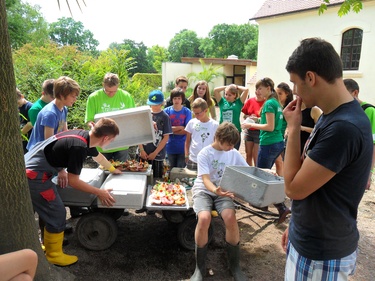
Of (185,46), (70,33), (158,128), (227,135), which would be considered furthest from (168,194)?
(70,33)

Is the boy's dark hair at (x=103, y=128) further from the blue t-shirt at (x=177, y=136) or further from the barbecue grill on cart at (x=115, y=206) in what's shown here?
the blue t-shirt at (x=177, y=136)

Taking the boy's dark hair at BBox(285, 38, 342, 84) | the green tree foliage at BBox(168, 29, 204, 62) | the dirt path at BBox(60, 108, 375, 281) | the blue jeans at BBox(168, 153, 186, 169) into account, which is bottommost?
the dirt path at BBox(60, 108, 375, 281)

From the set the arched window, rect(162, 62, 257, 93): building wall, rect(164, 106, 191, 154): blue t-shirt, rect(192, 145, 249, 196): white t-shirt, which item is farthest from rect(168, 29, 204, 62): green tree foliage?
rect(192, 145, 249, 196): white t-shirt

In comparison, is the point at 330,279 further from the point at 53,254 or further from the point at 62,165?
the point at 53,254

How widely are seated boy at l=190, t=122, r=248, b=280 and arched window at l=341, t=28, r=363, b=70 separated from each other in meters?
14.2

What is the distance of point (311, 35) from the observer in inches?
637

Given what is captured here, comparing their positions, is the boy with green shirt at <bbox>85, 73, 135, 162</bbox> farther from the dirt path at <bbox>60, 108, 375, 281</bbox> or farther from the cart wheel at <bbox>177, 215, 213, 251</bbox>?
the cart wheel at <bbox>177, 215, 213, 251</bbox>

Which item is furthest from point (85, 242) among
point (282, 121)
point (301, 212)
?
point (282, 121)

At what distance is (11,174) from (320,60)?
2.05m

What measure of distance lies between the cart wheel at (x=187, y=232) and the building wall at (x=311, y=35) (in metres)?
13.3

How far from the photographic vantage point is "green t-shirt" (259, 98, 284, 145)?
14.1 feet

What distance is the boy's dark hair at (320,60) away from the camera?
1289 millimetres

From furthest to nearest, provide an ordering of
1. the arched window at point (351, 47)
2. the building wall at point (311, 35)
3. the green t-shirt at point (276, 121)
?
the arched window at point (351, 47) < the building wall at point (311, 35) < the green t-shirt at point (276, 121)

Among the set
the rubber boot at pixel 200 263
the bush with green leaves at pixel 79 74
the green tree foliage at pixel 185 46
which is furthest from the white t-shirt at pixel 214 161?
the green tree foliage at pixel 185 46
